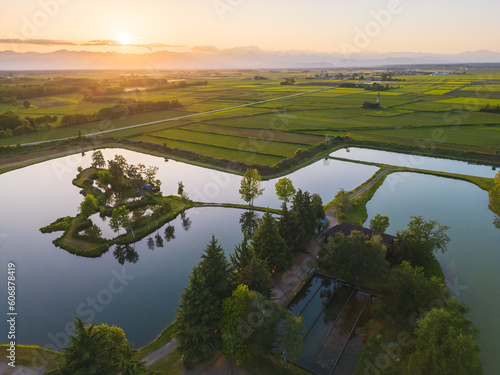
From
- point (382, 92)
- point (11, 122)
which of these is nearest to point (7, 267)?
point (11, 122)

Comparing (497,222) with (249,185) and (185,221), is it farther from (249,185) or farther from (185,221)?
(185,221)

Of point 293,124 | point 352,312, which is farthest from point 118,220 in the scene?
point 293,124

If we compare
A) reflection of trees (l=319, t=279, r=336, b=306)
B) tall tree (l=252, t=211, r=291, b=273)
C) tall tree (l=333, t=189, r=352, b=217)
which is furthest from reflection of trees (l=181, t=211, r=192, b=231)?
tall tree (l=333, t=189, r=352, b=217)

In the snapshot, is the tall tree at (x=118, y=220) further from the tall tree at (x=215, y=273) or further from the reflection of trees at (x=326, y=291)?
the reflection of trees at (x=326, y=291)

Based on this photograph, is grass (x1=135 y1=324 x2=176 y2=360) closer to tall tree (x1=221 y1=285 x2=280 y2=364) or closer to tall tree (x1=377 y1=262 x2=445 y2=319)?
tall tree (x1=221 y1=285 x2=280 y2=364)

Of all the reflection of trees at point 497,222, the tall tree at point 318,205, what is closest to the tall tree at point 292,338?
the tall tree at point 318,205

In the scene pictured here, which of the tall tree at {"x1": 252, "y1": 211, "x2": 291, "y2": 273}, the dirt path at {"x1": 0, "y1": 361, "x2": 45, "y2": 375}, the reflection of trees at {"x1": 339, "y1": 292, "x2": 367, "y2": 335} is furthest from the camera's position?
the tall tree at {"x1": 252, "y1": 211, "x2": 291, "y2": 273}

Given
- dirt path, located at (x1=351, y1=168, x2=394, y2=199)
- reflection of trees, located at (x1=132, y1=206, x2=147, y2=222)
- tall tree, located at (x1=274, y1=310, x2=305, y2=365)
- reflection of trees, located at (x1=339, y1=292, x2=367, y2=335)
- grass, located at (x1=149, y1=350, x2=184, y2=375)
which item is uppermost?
tall tree, located at (x1=274, y1=310, x2=305, y2=365)

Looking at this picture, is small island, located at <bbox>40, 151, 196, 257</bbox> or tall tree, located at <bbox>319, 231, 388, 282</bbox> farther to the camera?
small island, located at <bbox>40, 151, 196, 257</bbox>

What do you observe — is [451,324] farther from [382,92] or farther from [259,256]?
[382,92]
